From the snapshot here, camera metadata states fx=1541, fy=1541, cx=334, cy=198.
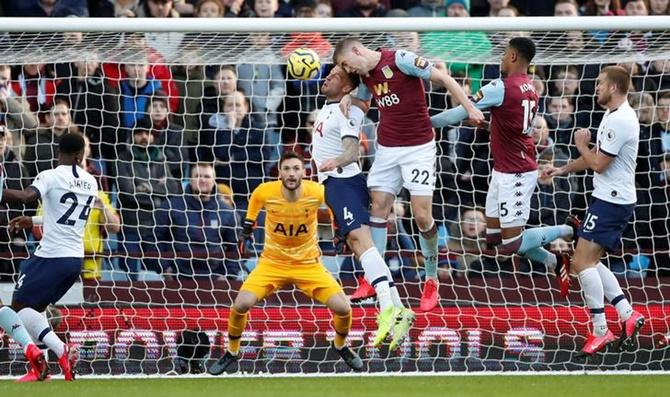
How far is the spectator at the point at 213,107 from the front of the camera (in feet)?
52.4

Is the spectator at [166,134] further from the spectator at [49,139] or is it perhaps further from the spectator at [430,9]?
the spectator at [430,9]

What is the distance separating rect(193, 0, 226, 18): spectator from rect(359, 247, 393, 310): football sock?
4308 millimetres

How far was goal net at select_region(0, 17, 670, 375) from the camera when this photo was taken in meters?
15.0

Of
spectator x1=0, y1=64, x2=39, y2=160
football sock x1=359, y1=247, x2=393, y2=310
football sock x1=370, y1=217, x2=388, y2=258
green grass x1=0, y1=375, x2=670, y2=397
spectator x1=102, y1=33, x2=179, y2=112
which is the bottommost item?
green grass x1=0, y1=375, x2=670, y2=397

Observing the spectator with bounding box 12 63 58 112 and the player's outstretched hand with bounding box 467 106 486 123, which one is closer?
the player's outstretched hand with bounding box 467 106 486 123

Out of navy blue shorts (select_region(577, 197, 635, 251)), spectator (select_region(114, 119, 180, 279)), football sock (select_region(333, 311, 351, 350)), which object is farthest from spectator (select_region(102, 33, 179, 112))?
navy blue shorts (select_region(577, 197, 635, 251))

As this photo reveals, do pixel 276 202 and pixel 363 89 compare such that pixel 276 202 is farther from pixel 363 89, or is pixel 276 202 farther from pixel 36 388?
pixel 36 388

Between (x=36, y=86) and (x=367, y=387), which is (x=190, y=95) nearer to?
(x=36, y=86)

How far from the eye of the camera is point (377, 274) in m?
13.6

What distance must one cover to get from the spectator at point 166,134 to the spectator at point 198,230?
A: 10.1 inches

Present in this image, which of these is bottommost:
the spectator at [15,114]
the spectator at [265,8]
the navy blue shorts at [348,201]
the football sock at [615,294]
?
the football sock at [615,294]

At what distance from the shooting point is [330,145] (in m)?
14.0

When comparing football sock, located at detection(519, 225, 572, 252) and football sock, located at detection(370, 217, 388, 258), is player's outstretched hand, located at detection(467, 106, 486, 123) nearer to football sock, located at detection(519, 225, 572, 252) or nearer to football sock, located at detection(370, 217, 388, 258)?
football sock, located at detection(370, 217, 388, 258)

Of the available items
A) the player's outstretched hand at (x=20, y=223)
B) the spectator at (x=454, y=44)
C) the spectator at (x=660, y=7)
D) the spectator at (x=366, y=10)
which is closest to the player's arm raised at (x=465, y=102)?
the spectator at (x=454, y=44)
